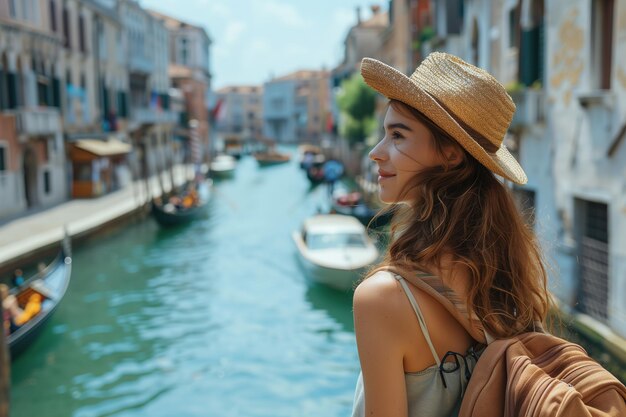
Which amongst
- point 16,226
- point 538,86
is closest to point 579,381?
point 538,86

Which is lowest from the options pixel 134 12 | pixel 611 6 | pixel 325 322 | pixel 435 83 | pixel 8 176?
pixel 325 322

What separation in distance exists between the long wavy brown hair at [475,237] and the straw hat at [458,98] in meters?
0.03

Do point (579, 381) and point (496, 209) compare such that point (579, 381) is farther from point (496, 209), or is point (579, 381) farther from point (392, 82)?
point (392, 82)

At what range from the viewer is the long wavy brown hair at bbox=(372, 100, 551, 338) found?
1.06m

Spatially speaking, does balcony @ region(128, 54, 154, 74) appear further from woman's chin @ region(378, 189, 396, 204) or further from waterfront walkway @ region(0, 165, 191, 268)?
woman's chin @ region(378, 189, 396, 204)

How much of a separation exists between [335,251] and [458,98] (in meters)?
9.37

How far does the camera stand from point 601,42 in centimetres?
659

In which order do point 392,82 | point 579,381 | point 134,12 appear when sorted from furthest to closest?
point 134,12, point 392,82, point 579,381

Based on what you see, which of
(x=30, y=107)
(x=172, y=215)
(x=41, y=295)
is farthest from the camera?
(x=172, y=215)

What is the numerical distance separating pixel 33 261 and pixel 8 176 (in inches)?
181

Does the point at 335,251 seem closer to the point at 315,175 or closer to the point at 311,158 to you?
the point at 315,175

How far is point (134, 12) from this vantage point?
92.9ft

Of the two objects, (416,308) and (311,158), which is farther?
(311,158)

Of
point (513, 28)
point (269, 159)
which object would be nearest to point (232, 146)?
point (269, 159)
